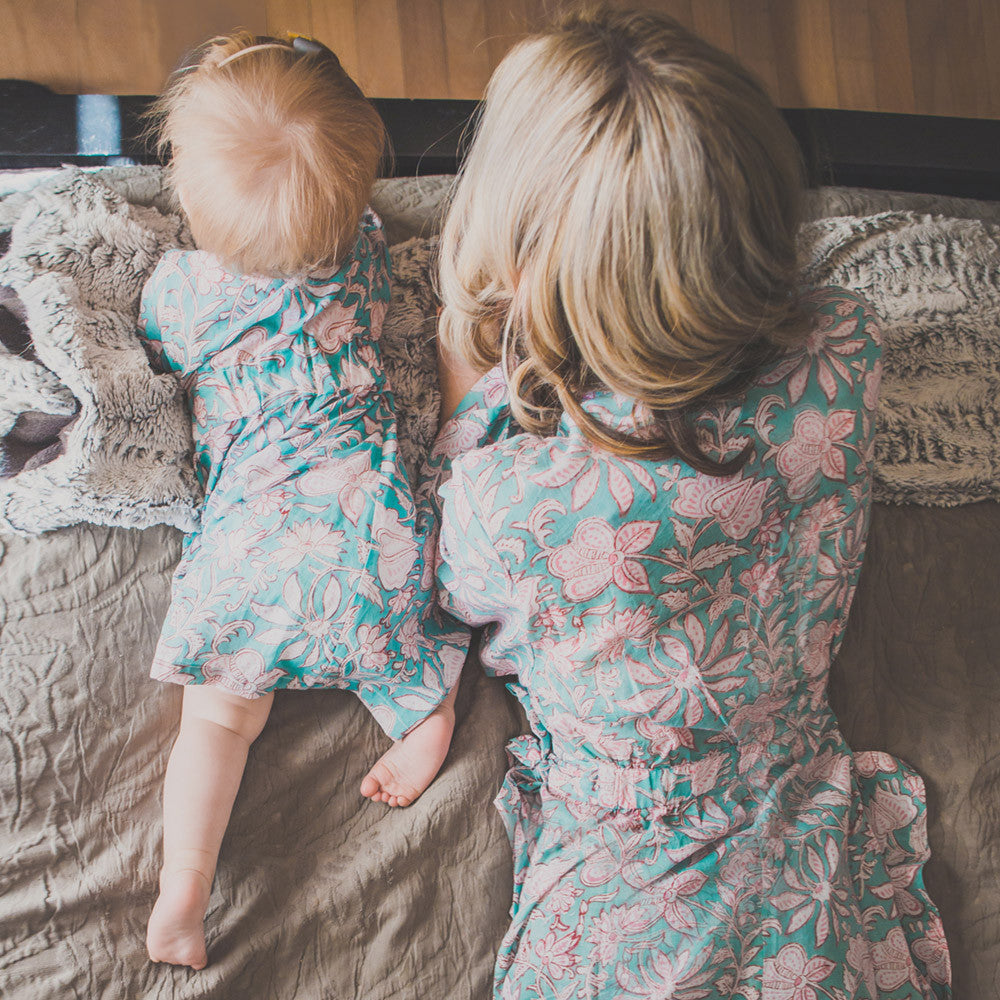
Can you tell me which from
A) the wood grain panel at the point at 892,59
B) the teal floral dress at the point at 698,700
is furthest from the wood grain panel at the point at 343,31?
the wood grain panel at the point at 892,59

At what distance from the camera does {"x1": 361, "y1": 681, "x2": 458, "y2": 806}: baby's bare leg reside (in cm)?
89

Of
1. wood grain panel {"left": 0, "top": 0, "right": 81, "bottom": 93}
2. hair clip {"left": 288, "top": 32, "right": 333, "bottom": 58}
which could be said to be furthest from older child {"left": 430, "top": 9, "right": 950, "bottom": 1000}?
wood grain panel {"left": 0, "top": 0, "right": 81, "bottom": 93}

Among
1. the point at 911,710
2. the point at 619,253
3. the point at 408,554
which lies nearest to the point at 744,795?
the point at 911,710

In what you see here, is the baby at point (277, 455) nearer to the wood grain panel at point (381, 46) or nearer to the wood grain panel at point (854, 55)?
the wood grain panel at point (381, 46)

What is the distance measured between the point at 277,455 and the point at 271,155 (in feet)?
0.93

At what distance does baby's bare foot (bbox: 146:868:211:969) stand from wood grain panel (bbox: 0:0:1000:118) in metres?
1.09

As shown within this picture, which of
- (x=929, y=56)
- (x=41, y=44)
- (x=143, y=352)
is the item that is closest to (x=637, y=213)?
(x=143, y=352)

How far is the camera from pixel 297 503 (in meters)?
0.86

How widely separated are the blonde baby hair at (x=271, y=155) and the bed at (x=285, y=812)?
0.27 metres

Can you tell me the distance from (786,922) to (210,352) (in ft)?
2.53

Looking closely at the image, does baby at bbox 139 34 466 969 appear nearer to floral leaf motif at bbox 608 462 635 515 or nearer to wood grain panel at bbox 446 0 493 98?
floral leaf motif at bbox 608 462 635 515

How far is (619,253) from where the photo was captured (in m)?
0.57

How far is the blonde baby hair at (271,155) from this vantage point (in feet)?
2.55

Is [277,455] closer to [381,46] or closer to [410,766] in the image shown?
[410,766]
